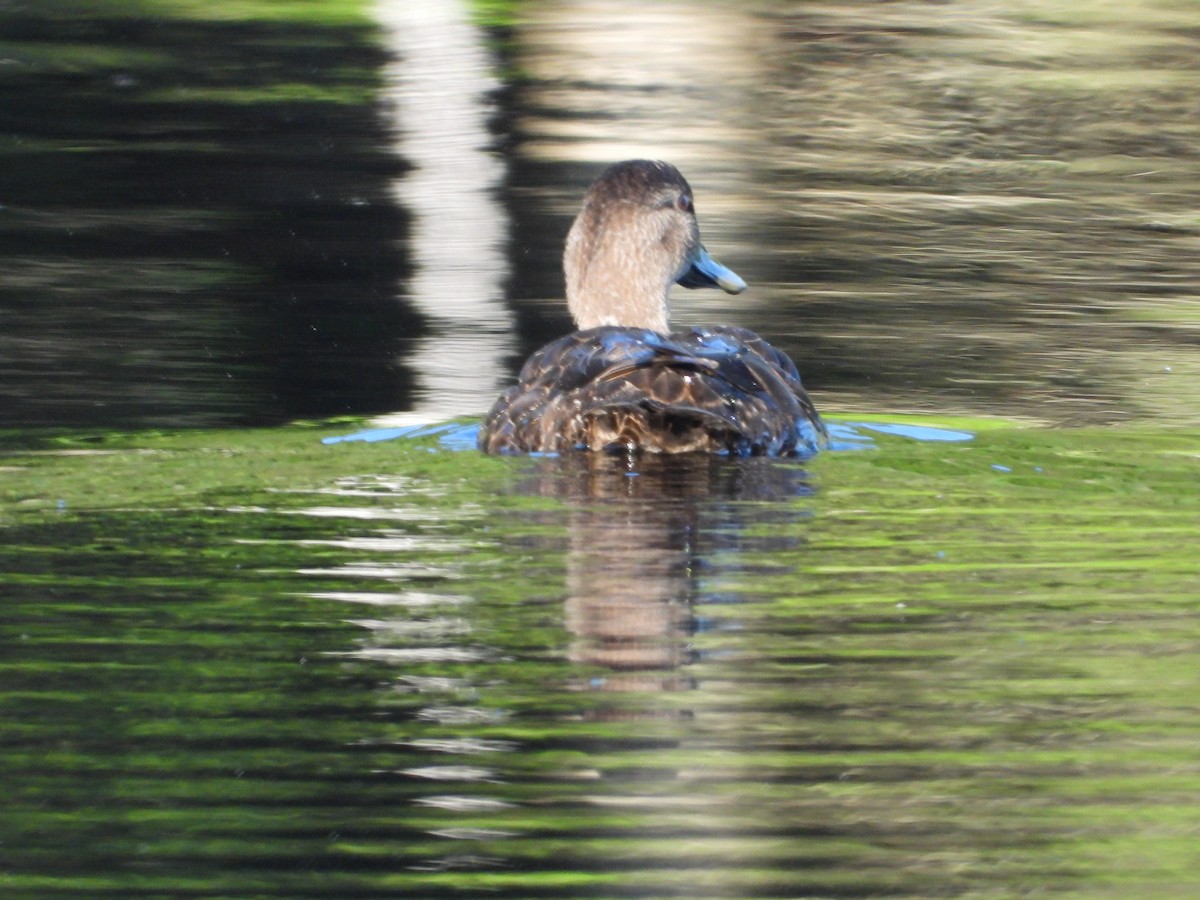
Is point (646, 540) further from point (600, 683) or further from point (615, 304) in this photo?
point (615, 304)

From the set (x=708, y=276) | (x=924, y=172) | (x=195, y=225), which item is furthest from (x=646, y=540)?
(x=924, y=172)

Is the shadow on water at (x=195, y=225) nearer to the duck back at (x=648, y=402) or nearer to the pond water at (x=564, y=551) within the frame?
the pond water at (x=564, y=551)

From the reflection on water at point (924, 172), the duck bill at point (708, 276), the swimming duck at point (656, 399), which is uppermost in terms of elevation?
the swimming duck at point (656, 399)

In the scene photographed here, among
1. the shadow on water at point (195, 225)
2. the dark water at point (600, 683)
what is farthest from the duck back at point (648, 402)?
the shadow on water at point (195, 225)

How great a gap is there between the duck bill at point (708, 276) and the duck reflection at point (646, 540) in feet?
9.20

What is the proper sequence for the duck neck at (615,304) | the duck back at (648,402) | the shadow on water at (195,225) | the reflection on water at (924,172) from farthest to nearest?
the reflection on water at (924,172), the shadow on water at (195,225), the duck neck at (615,304), the duck back at (648,402)

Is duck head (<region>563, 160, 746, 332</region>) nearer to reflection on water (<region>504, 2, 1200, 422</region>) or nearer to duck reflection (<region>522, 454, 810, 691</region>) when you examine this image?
reflection on water (<region>504, 2, 1200, 422</region>)

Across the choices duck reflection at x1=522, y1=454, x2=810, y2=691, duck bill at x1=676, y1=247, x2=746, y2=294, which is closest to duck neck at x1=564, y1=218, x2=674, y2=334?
duck bill at x1=676, y1=247, x2=746, y2=294

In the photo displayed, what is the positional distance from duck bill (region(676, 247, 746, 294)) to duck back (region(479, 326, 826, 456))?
2.24 meters

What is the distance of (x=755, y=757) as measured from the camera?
206 inches

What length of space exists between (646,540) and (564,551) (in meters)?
0.30

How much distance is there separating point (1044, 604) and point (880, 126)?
48.1ft

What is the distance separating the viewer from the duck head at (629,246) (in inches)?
426

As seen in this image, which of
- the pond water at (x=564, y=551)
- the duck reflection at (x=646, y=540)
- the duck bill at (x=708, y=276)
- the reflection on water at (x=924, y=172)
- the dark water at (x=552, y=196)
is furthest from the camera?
the reflection on water at (x=924, y=172)
